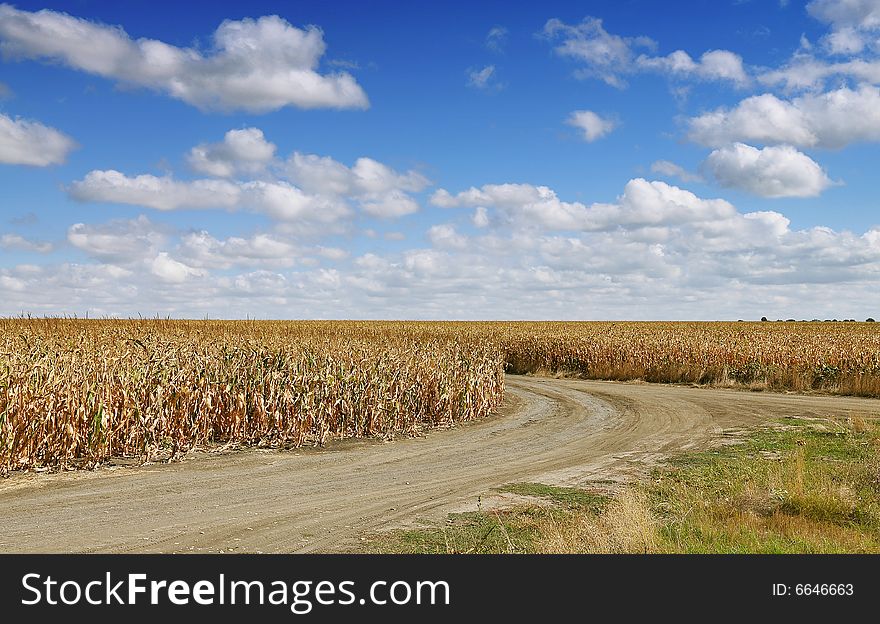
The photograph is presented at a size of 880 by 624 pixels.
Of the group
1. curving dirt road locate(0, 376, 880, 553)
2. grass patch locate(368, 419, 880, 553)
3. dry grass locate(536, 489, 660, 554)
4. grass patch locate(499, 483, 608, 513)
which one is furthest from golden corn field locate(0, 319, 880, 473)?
dry grass locate(536, 489, 660, 554)

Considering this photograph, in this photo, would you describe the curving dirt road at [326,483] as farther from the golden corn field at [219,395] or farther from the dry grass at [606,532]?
the dry grass at [606,532]

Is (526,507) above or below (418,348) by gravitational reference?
below

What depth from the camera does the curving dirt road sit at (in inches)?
391

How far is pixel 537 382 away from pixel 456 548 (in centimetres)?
2455

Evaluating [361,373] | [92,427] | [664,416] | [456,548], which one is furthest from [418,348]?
[456,548]

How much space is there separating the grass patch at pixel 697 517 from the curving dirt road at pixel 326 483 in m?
0.95

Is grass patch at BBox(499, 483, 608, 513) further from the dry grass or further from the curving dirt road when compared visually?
the dry grass

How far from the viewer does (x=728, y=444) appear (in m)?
17.2

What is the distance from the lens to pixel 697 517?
10273 millimetres

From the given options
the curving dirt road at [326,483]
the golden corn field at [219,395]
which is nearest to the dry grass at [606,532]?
the curving dirt road at [326,483]

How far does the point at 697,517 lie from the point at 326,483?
20.8ft

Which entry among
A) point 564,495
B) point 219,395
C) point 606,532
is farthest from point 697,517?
point 219,395

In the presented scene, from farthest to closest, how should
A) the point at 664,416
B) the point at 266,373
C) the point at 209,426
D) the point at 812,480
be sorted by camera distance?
the point at 664,416 < the point at 266,373 < the point at 209,426 < the point at 812,480

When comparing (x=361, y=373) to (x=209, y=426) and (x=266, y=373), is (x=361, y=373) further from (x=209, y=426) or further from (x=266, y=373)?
(x=209, y=426)
